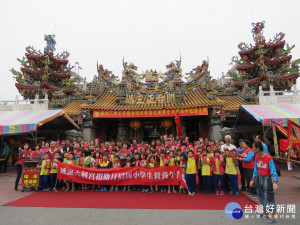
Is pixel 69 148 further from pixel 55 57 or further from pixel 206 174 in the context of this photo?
pixel 55 57

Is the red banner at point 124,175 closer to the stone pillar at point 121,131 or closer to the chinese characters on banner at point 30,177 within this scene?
the chinese characters on banner at point 30,177

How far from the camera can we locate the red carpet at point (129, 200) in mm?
4539

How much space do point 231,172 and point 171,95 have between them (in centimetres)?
774

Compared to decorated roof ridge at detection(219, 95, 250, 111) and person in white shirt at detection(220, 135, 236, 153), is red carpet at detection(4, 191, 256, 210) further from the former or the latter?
decorated roof ridge at detection(219, 95, 250, 111)

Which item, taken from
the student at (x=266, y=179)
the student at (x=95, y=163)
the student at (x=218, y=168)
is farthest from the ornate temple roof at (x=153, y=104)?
the student at (x=266, y=179)

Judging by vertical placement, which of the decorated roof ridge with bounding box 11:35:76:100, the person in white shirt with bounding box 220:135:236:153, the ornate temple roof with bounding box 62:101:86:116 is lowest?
the person in white shirt with bounding box 220:135:236:153

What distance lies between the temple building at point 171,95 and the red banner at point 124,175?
5.57m

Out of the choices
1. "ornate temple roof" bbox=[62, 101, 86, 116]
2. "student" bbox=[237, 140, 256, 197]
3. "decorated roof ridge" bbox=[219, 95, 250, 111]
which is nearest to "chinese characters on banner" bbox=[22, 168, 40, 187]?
"student" bbox=[237, 140, 256, 197]

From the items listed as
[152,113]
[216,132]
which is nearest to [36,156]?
[152,113]

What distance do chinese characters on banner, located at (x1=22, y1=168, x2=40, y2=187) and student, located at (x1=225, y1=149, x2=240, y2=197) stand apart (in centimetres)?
591

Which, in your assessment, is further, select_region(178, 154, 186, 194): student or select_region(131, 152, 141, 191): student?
select_region(131, 152, 141, 191): student

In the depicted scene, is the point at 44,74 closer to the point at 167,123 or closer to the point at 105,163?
the point at 167,123

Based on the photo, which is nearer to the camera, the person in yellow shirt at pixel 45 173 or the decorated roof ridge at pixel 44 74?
the person in yellow shirt at pixel 45 173

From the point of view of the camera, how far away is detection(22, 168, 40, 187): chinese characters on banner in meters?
6.18
